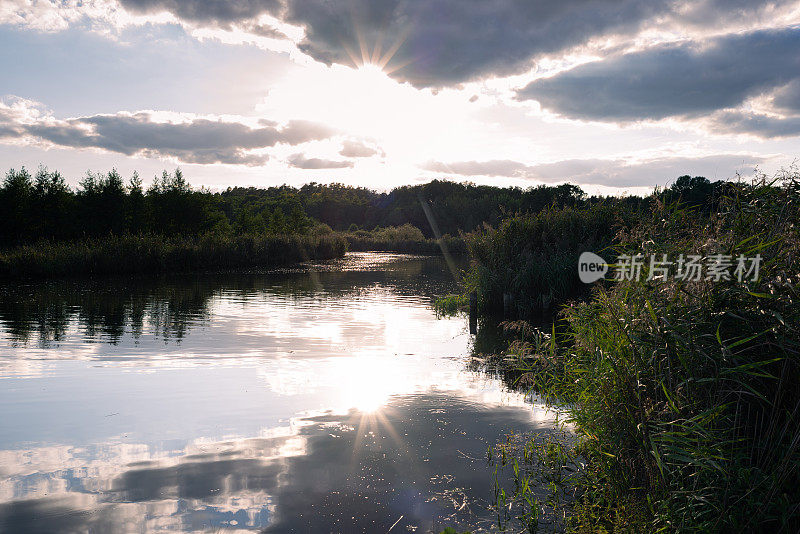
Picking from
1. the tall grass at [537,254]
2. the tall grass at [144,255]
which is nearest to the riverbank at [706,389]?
the tall grass at [537,254]

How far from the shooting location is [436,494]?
6.06 m

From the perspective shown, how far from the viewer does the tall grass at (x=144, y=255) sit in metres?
32.2

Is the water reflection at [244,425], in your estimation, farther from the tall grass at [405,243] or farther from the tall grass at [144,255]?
the tall grass at [405,243]

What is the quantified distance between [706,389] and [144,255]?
123ft

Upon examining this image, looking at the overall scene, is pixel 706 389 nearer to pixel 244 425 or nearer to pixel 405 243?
pixel 244 425

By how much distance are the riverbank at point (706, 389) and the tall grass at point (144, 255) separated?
116ft

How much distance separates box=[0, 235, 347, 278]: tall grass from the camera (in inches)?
1270

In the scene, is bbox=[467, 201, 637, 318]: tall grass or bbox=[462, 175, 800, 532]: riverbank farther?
bbox=[467, 201, 637, 318]: tall grass

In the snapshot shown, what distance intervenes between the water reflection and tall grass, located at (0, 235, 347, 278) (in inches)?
647

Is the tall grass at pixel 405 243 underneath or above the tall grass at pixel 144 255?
above

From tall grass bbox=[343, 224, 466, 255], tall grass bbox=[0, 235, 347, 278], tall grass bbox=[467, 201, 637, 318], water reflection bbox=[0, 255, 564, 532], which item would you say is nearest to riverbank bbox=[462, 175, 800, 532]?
water reflection bbox=[0, 255, 564, 532]

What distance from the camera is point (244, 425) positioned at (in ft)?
27.7

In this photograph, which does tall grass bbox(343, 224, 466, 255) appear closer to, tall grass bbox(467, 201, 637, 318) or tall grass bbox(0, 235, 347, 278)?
tall grass bbox(0, 235, 347, 278)

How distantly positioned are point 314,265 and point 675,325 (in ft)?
145
